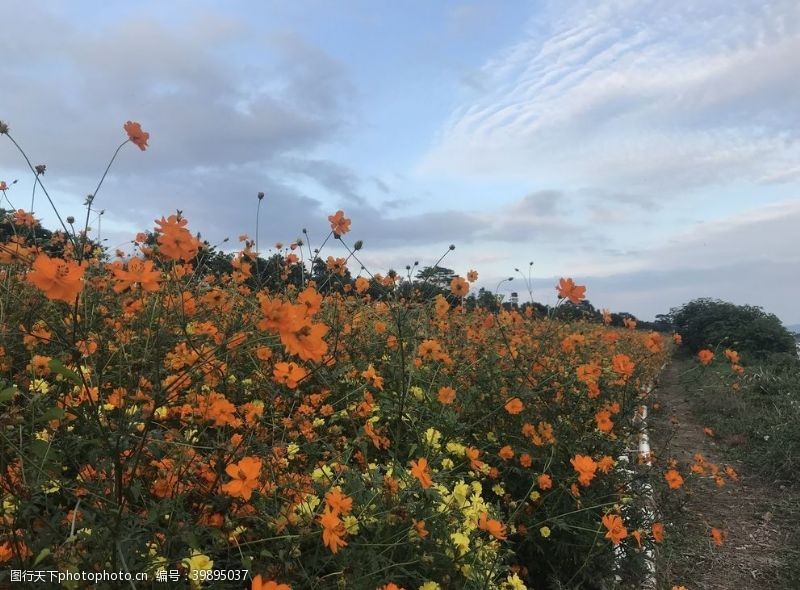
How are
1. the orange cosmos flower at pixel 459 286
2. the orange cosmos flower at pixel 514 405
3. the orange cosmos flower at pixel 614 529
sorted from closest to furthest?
the orange cosmos flower at pixel 614 529, the orange cosmos flower at pixel 514 405, the orange cosmos flower at pixel 459 286

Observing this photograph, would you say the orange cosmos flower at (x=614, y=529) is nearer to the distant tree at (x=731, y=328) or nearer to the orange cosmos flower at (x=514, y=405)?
the orange cosmos flower at (x=514, y=405)

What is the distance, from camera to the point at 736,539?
3326 mm

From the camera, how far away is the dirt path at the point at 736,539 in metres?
2.78

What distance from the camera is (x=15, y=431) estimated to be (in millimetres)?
1318

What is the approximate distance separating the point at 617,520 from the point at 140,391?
156 cm

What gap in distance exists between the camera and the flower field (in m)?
1.07

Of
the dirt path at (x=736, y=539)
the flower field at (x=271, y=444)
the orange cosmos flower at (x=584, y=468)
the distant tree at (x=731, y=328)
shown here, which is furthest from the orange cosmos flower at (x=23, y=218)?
the distant tree at (x=731, y=328)

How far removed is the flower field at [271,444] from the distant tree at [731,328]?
884 centimetres

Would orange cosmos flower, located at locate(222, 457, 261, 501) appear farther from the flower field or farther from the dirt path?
the dirt path

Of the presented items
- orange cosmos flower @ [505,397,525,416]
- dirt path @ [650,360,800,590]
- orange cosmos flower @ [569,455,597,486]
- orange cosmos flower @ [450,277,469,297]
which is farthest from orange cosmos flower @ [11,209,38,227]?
dirt path @ [650,360,800,590]

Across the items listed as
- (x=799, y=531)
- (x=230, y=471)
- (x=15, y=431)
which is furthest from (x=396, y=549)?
(x=799, y=531)

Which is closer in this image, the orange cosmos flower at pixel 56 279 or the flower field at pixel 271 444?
the orange cosmos flower at pixel 56 279

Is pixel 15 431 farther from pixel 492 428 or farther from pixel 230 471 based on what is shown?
pixel 492 428

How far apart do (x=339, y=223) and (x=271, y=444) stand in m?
0.81
